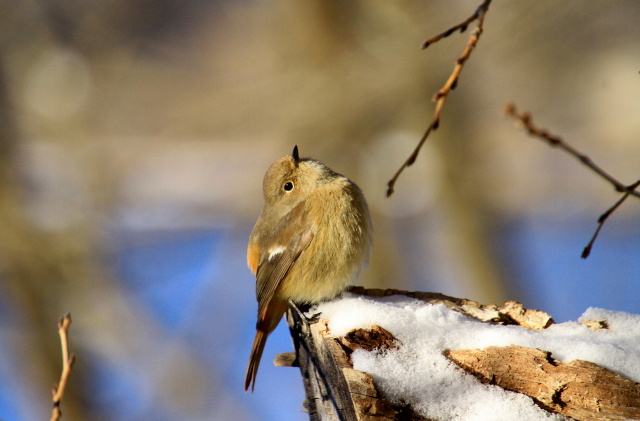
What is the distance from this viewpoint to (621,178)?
26.0 ft

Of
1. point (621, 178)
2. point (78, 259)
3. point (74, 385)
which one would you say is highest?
point (621, 178)

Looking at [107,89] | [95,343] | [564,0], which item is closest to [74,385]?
[95,343]

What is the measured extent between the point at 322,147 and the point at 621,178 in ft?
12.0

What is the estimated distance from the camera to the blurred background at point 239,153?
259 inches

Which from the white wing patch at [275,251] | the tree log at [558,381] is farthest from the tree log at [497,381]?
the white wing patch at [275,251]

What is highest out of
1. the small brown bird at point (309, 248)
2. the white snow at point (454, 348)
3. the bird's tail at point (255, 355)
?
the small brown bird at point (309, 248)

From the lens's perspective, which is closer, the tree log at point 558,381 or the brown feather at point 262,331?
the tree log at point 558,381

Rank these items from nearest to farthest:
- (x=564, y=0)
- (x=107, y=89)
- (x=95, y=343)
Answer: (x=95, y=343) < (x=564, y=0) < (x=107, y=89)

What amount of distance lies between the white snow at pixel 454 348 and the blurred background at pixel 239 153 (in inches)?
136

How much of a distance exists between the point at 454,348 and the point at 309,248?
48.5 inches

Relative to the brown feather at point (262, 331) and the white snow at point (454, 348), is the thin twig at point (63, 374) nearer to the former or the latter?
the white snow at point (454, 348)

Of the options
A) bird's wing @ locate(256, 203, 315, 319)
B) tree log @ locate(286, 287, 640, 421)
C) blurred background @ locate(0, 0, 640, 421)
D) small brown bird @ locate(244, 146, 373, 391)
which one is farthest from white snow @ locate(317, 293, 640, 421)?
blurred background @ locate(0, 0, 640, 421)

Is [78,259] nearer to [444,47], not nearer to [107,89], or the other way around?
[107,89]

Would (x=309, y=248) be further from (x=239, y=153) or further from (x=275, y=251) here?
(x=239, y=153)
